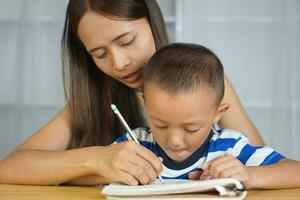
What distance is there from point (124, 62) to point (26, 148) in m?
0.39

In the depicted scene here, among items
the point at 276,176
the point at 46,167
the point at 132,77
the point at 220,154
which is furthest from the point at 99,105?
the point at 276,176

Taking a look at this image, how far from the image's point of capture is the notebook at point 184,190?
1.01 m

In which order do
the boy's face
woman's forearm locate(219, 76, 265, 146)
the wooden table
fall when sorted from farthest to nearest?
woman's forearm locate(219, 76, 265, 146), the boy's face, the wooden table

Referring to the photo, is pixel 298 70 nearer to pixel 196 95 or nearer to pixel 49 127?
pixel 49 127

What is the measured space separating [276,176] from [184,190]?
0.28m

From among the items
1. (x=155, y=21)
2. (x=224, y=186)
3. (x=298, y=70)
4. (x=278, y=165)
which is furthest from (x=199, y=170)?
(x=298, y=70)

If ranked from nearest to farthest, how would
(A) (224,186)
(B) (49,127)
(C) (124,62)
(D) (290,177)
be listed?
(A) (224,186) < (D) (290,177) < (C) (124,62) < (B) (49,127)

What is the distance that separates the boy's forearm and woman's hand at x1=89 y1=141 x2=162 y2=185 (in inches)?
7.7

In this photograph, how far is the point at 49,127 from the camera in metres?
1.76

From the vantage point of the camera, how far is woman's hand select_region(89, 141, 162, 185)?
1.18 m

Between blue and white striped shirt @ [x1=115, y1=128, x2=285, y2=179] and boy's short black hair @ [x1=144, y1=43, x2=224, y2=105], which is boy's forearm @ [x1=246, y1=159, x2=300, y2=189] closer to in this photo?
blue and white striped shirt @ [x1=115, y1=128, x2=285, y2=179]

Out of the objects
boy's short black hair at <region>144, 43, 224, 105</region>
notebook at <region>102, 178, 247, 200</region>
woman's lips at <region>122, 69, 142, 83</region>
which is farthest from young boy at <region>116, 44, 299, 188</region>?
woman's lips at <region>122, 69, 142, 83</region>

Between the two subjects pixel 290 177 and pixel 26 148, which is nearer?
pixel 290 177

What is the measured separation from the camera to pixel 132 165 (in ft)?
3.89
